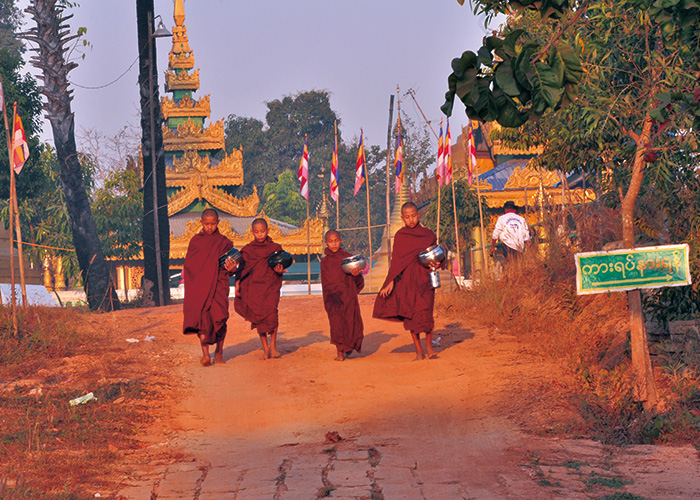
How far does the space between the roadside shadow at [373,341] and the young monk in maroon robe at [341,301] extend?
45 centimetres

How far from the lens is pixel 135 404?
7.32 m

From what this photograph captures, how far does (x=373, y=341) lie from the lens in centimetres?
1094

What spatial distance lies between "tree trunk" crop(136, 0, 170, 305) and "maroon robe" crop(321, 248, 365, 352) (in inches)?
308

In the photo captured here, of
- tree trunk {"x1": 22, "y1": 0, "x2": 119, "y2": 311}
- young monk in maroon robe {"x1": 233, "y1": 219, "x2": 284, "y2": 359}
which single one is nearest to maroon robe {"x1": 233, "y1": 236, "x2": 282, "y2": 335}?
young monk in maroon robe {"x1": 233, "y1": 219, "x2": 284, "y2": 359}

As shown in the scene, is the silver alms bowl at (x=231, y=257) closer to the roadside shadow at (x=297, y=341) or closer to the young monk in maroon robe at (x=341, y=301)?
the young monk in maroon robe at (x=341, y=301)

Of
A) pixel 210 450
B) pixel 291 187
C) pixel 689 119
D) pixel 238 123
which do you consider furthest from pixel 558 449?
pixel 238 123

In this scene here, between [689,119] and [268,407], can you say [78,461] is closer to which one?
[268,407]

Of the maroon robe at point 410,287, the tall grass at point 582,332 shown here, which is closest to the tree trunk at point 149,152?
the tall grass at point 582,332

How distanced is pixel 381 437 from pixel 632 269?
2106 millimetres

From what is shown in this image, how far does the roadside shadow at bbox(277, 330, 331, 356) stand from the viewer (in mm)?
10367

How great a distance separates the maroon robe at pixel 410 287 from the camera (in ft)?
29.7

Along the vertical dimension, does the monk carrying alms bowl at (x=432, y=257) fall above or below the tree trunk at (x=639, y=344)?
above

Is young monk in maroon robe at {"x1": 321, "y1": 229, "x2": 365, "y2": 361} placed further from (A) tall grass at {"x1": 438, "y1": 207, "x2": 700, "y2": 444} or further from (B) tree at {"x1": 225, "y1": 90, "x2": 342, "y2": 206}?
(B) tree at {"x1": 225, "y1": 90, "x2": 342, "y2": 206}

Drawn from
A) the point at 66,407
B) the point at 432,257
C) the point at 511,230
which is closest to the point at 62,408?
the point at 66,407
